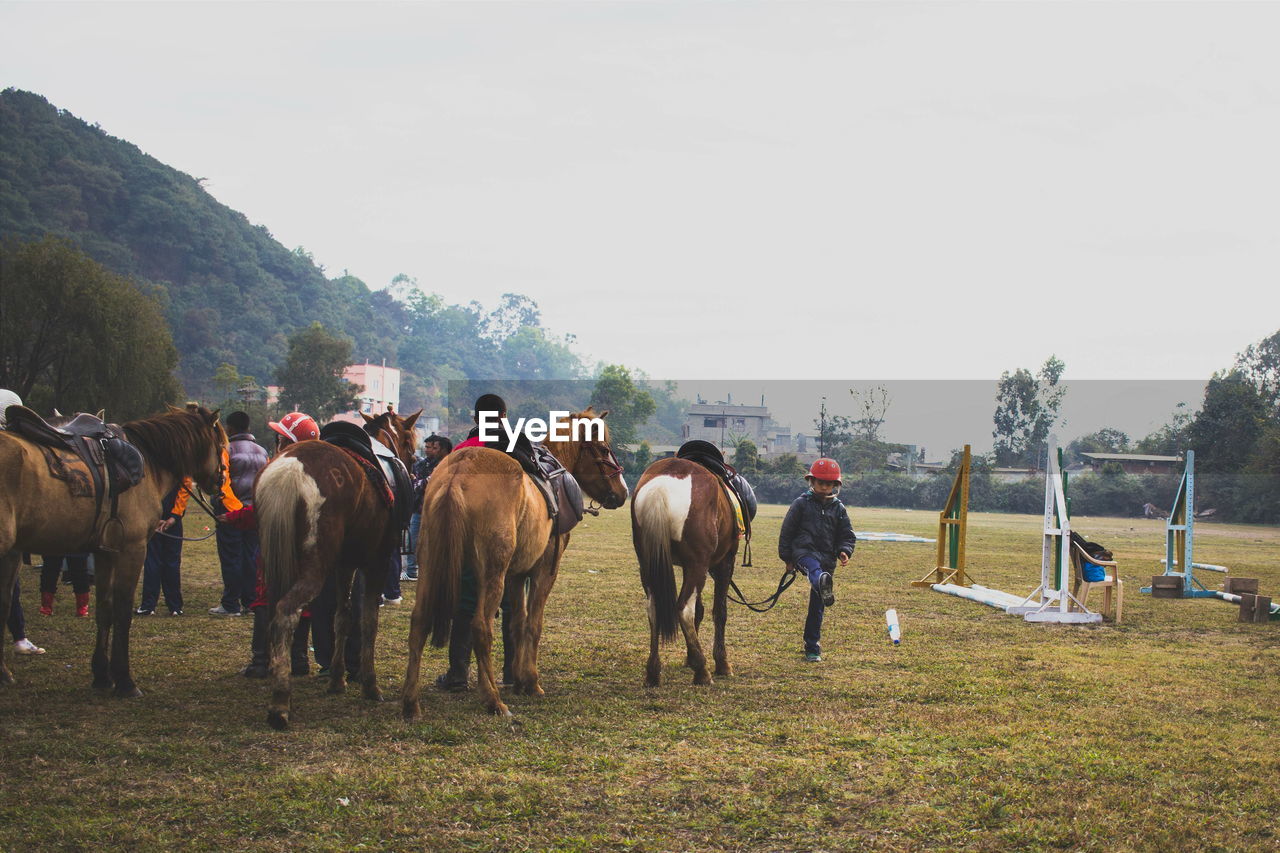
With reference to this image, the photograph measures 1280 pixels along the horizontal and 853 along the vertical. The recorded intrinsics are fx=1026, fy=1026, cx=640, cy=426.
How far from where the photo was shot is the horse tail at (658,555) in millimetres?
7949

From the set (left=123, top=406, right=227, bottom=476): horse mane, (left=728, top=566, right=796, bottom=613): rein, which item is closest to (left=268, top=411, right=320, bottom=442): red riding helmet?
(left=123, top=406, right=227, bottom=476): horse mane

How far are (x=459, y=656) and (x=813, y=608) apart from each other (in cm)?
339

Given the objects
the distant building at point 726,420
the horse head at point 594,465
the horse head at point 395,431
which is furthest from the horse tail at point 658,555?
the distant building at point 726,420

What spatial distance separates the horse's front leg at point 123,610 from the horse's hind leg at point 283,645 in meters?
1.31

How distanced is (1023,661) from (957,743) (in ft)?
11.9

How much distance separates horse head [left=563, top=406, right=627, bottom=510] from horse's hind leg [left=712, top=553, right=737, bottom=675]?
1086mm

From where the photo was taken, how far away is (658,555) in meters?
7.98

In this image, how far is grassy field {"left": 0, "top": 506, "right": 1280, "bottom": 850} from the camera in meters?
4.81

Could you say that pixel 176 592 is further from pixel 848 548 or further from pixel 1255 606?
pixel 1255 606

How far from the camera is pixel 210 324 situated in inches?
4345

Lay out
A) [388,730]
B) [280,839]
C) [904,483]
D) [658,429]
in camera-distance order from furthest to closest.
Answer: [658,429], [904,483], [388,730], [280,839]

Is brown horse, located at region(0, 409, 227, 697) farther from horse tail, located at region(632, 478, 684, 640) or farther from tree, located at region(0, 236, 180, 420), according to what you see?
tree, located at region(0, 236, 180, 420)

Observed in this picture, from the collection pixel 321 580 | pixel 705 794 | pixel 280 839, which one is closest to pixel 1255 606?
pixel 705 794

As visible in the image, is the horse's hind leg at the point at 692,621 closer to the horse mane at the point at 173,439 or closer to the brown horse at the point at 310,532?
the brown horse at the point at 310,532
